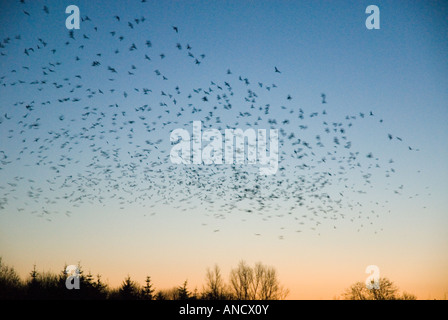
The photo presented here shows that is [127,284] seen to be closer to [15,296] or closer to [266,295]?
[15,296]

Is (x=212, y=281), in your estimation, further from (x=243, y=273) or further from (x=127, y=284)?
(x=127, y=284)

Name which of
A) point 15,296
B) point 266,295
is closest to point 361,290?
point 266,295
